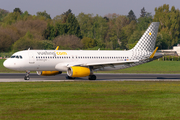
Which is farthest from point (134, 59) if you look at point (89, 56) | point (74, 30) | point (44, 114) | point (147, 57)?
point (74, 30)

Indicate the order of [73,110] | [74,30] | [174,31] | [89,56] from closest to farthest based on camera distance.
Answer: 1. [73,110]
2. [89,56]
3. [74,30]
4. [174,31]

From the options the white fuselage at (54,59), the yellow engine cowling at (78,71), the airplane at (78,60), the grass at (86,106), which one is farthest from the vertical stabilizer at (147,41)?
the grass at (86,106)

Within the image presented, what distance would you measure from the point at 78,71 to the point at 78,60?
11.5ft

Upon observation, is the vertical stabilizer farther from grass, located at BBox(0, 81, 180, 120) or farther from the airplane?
grass, located at BBox(0, 81, 180, 120)

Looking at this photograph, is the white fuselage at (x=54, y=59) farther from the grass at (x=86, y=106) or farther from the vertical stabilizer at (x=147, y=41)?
the grass at (x=86, y=106)

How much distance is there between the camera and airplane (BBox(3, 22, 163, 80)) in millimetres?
37031

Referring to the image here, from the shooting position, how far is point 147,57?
141 feet

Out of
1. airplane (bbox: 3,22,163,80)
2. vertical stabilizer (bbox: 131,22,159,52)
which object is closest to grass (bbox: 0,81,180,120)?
airplane (bbox: 3,22,163,80)

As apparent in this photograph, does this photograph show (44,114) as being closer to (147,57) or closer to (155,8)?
(147,57)

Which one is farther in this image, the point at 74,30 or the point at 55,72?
the point at 74,30

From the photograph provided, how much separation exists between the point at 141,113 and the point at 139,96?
6429mm

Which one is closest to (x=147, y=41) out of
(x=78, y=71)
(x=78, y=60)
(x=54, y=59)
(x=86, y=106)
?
(x=78, y=60)

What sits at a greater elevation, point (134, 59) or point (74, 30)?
point (74, 30)

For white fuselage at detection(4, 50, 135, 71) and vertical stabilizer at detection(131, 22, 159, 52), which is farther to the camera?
vertical stabilizer at detection(131, 22, 159, 52)
